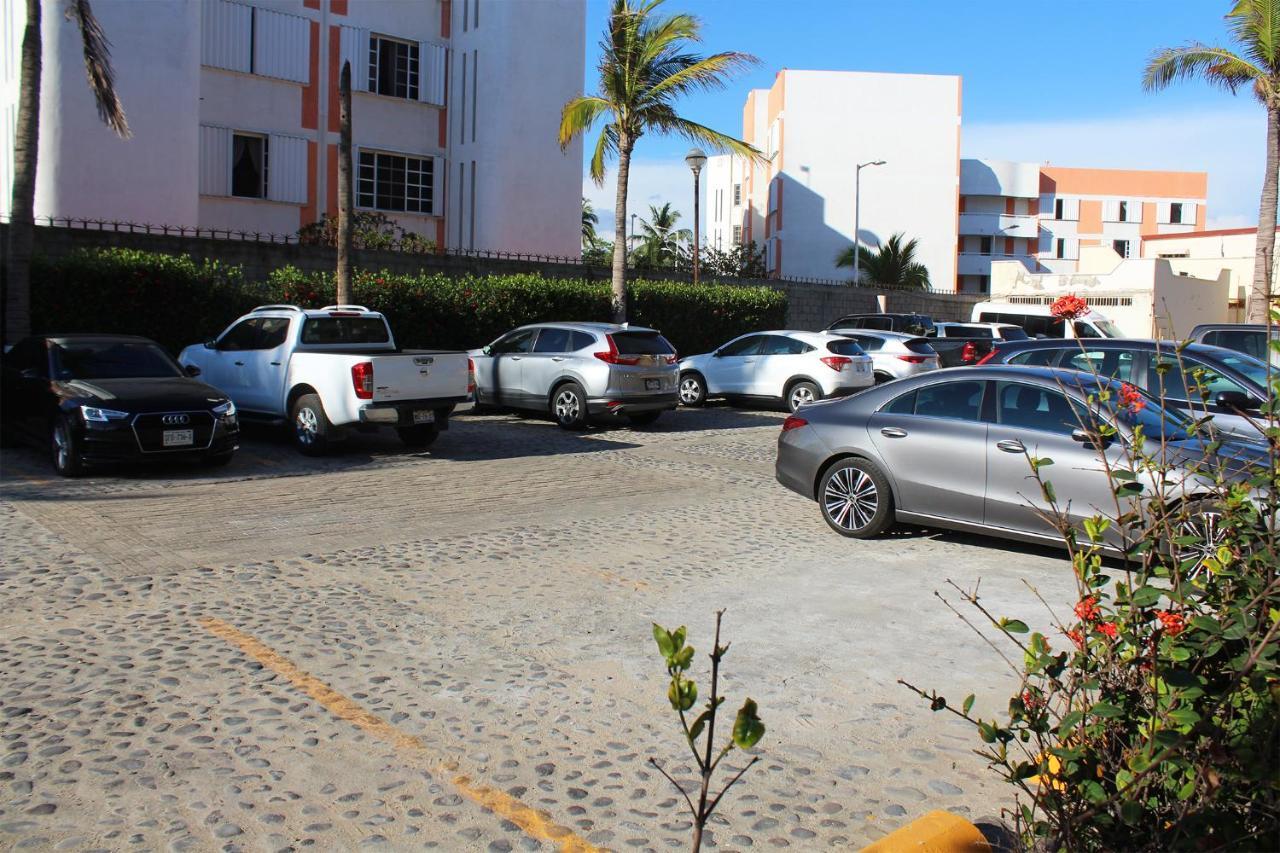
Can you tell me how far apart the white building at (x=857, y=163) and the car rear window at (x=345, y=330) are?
43443mm

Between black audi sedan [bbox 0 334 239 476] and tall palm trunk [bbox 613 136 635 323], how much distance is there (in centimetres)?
1149

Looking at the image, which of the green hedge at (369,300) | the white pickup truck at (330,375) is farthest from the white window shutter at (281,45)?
the white pickup truck at (330,375)

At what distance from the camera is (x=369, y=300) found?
2030cm

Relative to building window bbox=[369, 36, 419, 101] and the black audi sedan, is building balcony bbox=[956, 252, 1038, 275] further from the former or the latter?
the black audi sedan

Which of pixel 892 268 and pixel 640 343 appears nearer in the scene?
pixel 640 343

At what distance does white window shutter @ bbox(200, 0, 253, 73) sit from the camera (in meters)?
24.4

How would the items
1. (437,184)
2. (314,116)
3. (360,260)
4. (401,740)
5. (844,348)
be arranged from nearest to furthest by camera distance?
1. (401,740)
2. (844,348)
3. (360,260)
4. (314,116)
5. (437,184)

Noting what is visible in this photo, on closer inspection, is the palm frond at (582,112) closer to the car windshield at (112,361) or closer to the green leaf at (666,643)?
the car windshield at (112,361)

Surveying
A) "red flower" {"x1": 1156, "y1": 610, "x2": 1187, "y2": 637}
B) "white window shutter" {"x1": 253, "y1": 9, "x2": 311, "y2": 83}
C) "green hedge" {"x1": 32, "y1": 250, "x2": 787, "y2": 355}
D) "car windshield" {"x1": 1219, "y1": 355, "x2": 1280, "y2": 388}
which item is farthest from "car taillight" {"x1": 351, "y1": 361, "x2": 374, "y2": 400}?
"white window shutter" {"x1": 253, "y1": 9, "x2": 311, "y2": 83}

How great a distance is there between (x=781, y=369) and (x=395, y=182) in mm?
12427

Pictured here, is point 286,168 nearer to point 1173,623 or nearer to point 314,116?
point 314,116

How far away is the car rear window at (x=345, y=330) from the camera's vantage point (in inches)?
572

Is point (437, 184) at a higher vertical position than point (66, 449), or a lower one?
higher

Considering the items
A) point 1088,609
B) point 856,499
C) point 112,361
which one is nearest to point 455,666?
point 1088,609
